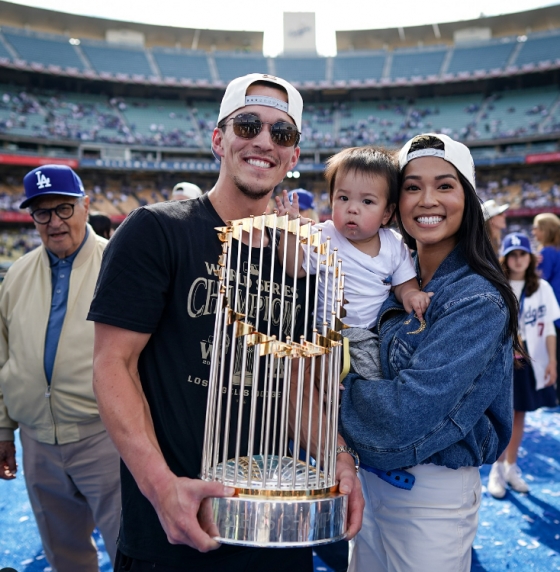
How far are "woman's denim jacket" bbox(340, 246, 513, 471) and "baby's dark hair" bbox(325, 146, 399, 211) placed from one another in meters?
0.58

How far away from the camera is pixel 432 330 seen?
65.6 inches

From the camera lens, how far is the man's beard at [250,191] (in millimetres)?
1723

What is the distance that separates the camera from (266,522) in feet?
3.67

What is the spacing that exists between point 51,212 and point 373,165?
1.90 m

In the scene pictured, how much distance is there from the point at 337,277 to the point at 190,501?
716 millimetres

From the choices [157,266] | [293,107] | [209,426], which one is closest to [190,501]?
[209,426]

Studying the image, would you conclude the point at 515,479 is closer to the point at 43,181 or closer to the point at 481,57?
the point at 43,181

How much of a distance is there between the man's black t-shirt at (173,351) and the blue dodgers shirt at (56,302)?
54.7 inches

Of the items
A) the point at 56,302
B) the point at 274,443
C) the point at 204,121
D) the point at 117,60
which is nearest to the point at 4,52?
the point at 117,60

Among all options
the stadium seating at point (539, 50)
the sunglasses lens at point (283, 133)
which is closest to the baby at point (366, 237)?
the sunglasses lens at point (283, 133)

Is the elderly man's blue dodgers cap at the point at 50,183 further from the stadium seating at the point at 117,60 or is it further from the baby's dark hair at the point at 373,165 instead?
the stadium seating at the point at 117,60

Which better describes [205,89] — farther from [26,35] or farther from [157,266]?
[157,266]

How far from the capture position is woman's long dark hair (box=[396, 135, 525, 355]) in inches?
68.4

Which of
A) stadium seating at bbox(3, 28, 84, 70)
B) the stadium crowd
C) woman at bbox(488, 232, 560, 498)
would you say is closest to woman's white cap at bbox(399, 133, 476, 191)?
woman at bbox(488, 232, 560, 498)
